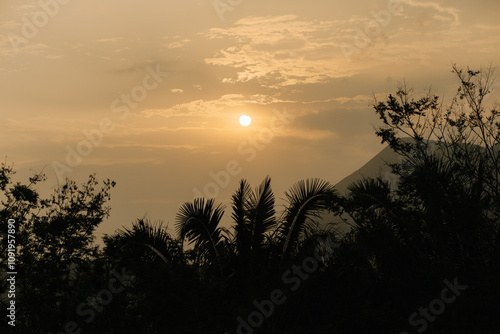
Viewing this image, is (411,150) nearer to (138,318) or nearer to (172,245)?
(172,245)

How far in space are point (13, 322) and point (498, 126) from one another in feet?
50.4

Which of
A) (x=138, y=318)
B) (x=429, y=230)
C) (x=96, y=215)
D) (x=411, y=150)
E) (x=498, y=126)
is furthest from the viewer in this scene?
(x=96, y=215)

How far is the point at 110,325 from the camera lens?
11.0 meters

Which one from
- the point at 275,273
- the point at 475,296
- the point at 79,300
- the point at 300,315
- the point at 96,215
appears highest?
the point at 96,215

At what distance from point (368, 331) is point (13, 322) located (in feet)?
26.8

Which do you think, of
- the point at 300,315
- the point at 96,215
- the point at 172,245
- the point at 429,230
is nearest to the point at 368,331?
the point at 300,315

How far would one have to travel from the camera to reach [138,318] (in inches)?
434

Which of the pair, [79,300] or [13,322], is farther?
[13,322]

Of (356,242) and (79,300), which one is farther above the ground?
(79,300)

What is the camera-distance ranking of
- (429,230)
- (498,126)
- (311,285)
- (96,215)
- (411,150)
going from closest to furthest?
1. (311,285)
2. (429,230)
3. (498,126)
4. (411,150)
5. (96,215)

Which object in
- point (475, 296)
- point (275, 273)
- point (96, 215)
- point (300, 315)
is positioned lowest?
point (475, 296)

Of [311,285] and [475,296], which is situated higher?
[311,285]

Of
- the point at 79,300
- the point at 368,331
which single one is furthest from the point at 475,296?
the point at 79,300

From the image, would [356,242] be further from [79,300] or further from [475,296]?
[79,300]
